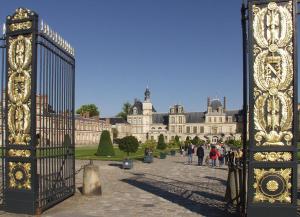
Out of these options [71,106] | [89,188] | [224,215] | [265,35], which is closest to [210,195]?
[224,215]

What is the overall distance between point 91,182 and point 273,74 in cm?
626

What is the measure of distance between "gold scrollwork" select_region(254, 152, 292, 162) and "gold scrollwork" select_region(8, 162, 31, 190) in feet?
15.7

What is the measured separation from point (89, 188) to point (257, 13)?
668 centimetres

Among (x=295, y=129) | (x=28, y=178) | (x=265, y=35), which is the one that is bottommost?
(x=28, y=178)

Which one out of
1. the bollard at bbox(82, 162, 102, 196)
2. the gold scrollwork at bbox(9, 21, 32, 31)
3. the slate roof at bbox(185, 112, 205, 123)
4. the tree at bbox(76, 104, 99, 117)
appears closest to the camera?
the gold scrollwork at bbox(9, 21, 32, 31)

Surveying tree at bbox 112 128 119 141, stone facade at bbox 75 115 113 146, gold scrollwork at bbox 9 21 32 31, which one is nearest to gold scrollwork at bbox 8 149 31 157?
gold scrollwork at bbox 9 21 32 31

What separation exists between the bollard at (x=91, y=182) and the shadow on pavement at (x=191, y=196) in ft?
5.85

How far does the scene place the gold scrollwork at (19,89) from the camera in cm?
782

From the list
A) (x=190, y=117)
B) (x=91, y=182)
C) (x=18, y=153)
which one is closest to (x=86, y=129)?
(x=190, y=117)

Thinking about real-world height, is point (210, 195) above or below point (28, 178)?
below

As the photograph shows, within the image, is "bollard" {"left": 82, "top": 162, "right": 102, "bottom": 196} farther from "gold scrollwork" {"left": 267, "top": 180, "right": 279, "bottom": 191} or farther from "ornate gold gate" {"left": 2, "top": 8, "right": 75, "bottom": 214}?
"gold scrollwork" {"left": 267, "top": 180, "right": 279, "bottom": 191}

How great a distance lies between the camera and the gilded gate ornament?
20.0 feet

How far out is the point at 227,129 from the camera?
3939 inches

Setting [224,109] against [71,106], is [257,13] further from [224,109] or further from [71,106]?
[224,109]
